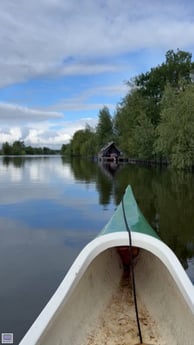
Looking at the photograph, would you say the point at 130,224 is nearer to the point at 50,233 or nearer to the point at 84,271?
the point at 84,271

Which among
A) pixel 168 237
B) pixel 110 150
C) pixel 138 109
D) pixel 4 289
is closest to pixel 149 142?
pixel 138 109

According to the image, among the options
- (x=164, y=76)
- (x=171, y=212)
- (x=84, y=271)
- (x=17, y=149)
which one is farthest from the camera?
(x=17, y=149)

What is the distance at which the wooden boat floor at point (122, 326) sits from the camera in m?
3.57

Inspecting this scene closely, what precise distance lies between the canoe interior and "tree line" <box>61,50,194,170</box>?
2435 centimetres

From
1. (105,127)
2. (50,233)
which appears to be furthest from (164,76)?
(50,233)

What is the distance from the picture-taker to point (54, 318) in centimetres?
302

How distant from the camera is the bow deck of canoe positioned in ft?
10.6

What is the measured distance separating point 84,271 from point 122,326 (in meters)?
0.68

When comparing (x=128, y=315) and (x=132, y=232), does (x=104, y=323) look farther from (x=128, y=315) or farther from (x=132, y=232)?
(x=132, y=232)

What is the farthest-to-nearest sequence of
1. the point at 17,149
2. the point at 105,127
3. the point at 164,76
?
1. the point at 17,149
2. the point at 105,127
3. the point at 164,76

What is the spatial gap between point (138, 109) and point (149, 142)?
5834 millimetres

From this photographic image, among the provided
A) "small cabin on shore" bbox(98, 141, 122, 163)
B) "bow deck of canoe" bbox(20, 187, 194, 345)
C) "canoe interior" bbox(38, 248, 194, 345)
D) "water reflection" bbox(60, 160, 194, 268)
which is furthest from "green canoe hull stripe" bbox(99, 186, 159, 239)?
"small cabin on shore" bbox(98, 141, 122, 163)

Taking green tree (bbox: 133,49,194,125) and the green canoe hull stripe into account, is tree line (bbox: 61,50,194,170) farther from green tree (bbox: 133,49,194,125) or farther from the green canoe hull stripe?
the green canoe hull stripe

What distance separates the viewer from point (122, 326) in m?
3.82
